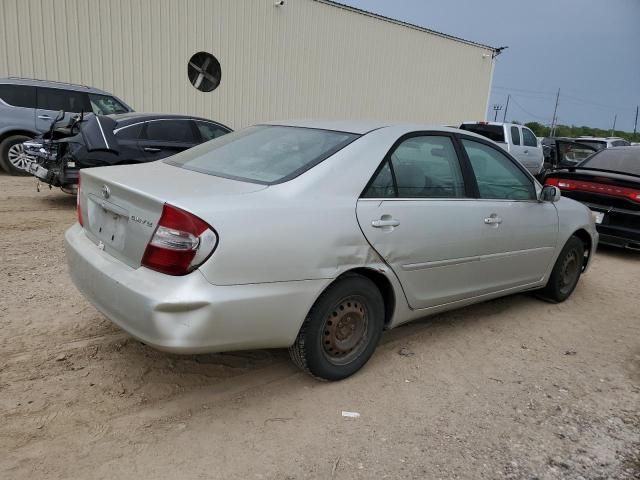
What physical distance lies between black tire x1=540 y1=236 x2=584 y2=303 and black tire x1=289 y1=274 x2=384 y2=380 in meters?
2.33

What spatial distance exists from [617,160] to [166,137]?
6764 mm

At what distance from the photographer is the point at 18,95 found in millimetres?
9898

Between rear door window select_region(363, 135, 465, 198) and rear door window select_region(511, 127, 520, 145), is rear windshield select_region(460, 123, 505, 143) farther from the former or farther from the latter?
rear door window select_region(363, 135, 465, 198)

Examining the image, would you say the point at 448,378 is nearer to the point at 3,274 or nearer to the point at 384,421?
the point at 384,421

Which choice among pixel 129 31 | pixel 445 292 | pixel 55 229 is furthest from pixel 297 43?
pixel 445 292

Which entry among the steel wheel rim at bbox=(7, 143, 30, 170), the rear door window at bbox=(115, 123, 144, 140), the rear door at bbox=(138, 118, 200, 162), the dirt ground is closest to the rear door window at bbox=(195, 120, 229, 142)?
the rear door at bbox=(138, 118, 200, 162)

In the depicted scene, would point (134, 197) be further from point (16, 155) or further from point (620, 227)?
point (16, 155)

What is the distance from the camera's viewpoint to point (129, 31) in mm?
13008

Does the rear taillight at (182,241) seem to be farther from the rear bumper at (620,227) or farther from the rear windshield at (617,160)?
the rear windshield at (617,160)

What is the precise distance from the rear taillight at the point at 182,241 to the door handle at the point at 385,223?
101 centimetres

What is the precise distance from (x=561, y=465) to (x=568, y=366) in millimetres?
1272

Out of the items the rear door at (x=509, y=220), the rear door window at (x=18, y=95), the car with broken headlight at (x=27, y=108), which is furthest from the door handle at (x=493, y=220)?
the rear door window at (x=18, y=95)

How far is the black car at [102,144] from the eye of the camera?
23.8 feet

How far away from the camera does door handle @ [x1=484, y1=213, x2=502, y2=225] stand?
3.84m
